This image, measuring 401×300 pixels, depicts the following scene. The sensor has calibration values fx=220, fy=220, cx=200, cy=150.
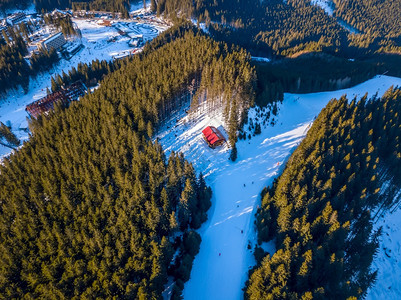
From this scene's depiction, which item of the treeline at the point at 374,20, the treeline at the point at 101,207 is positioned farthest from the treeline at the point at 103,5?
the treeline at the point at 374,20

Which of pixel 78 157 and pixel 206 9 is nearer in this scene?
pixel 78 157

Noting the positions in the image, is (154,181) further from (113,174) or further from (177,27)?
(177,27)

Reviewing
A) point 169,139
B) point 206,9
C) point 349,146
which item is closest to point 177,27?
point 206,9

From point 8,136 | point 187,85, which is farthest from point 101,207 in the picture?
point 8,136

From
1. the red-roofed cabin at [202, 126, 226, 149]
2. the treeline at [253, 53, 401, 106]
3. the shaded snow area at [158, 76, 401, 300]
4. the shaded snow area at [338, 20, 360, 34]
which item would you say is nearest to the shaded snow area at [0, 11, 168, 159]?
the shaded snow area at [158, 76, 401, 300]

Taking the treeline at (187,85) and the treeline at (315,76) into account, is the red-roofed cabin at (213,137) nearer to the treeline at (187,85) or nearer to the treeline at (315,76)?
the treeline at (187,85)

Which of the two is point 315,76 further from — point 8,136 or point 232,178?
point 8,136
